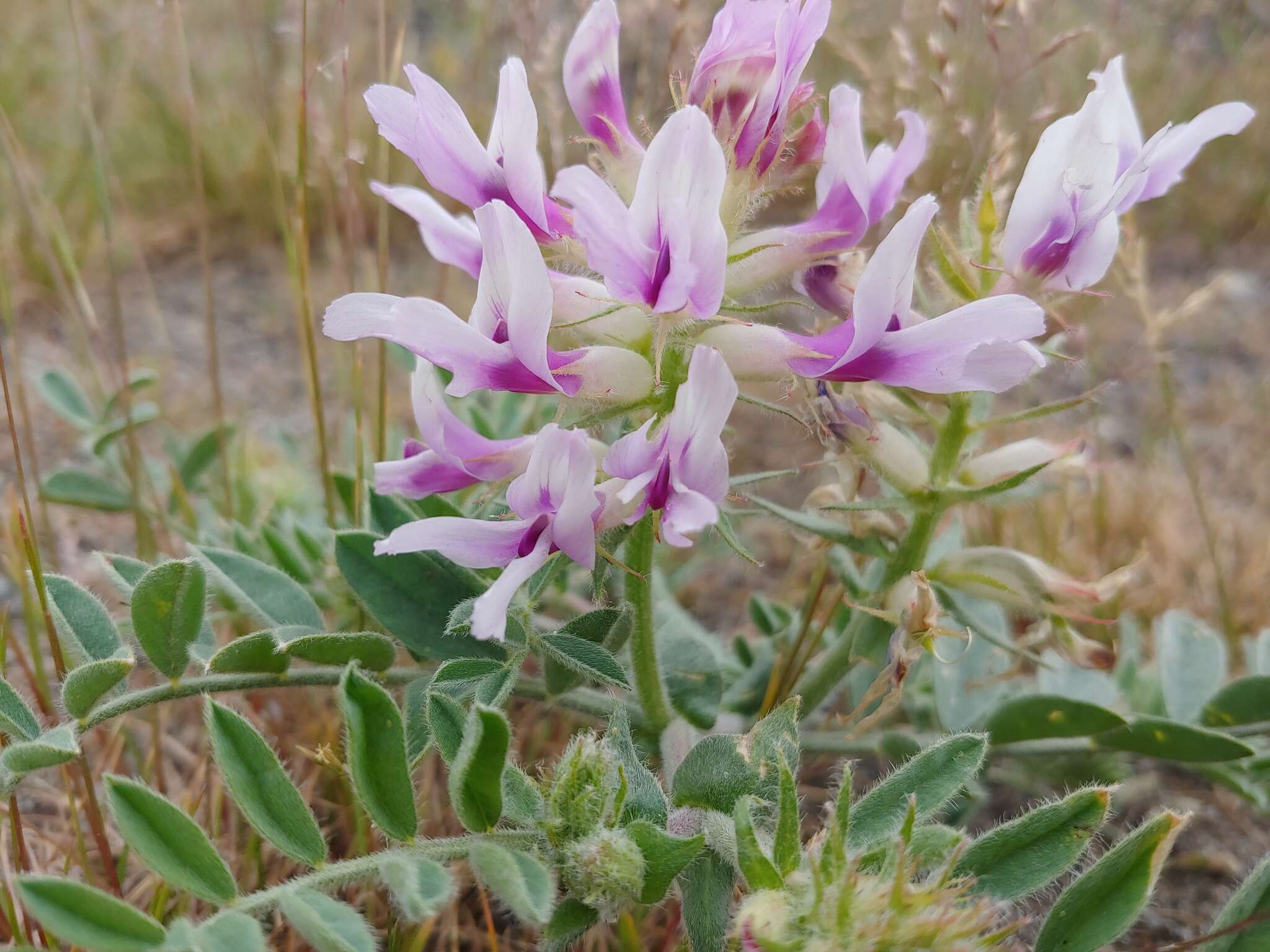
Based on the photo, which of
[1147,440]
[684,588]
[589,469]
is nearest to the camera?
[589,469]

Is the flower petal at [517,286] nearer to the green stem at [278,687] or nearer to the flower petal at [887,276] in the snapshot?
the flower petal at [887,276]

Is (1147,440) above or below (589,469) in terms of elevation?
below

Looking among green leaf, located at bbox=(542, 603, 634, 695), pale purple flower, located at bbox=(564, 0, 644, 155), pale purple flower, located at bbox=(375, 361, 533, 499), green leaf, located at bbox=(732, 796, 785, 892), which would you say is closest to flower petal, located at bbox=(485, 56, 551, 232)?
pale purple flower, located at bbox=(564, 0, 644, 155)

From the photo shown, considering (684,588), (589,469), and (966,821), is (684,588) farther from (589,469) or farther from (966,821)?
(589,469)

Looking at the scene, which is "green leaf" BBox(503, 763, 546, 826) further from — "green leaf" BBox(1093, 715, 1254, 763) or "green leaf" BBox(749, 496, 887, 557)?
"green leaf" BBox(1093, 715, 1254, 763)

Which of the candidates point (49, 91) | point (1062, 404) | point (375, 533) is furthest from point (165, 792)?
point (49, 91)

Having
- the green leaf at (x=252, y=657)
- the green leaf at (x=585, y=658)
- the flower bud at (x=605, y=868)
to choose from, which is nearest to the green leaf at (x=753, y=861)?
the flower bud at (x=605, y=868)

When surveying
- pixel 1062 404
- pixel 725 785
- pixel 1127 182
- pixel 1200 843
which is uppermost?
pixel 1127 182
